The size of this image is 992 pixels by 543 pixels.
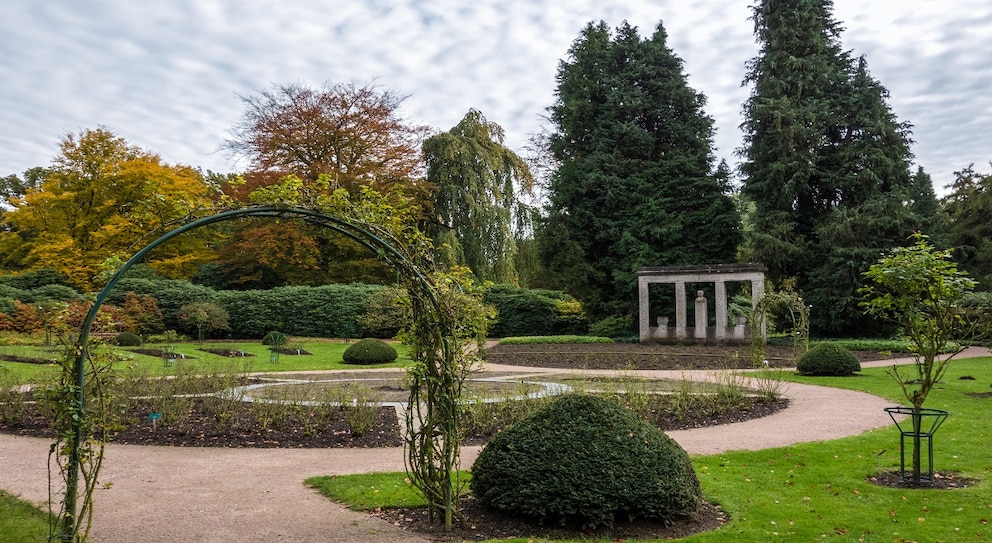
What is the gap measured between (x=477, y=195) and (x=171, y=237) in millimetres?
24343

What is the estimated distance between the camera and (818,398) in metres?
11.9

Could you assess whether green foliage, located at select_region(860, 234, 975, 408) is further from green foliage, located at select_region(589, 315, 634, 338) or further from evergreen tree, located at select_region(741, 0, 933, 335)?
green foliage, located at select_region(589, 315, 634, 338)

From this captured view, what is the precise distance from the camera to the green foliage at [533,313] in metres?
28.9

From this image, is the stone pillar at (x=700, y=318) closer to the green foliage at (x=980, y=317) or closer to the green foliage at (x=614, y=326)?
the green foliage at (x=614, y=326)

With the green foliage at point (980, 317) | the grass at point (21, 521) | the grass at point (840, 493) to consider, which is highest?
the green foliage at point (980, 317)

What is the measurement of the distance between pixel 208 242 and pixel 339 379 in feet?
71.3

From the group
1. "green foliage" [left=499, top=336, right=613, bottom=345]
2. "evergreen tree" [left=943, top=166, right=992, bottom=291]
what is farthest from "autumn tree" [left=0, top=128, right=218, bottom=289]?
"evergreen tree" [left=943, top=166, right=992, bottom=291]

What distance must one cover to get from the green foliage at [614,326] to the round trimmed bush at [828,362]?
11.6 meters

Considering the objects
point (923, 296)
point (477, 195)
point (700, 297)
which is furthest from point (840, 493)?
point (477, 195)

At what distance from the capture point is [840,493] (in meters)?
6.05

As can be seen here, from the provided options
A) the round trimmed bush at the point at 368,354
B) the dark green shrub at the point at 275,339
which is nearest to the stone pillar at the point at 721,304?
the round trimmed bush at the point at 368,354

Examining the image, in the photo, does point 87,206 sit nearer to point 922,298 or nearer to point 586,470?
point 586,470

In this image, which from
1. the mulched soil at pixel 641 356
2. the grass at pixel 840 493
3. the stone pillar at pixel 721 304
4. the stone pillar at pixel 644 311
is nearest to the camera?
the grass at pixel 840 493

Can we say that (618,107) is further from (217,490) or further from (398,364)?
(217,490)
